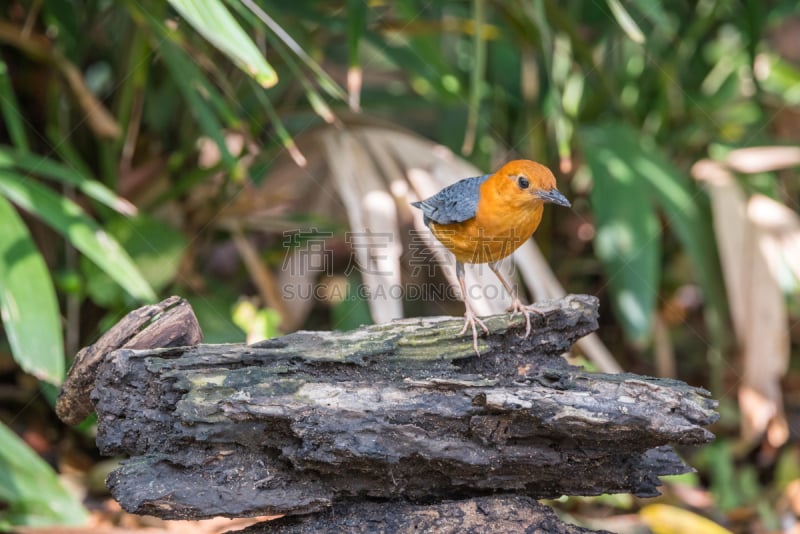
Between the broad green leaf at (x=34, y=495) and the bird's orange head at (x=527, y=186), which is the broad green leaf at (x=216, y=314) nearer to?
the broad green leaf at (x=34, y=495)

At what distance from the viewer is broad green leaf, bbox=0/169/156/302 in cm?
328

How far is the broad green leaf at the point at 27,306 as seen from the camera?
2893mm

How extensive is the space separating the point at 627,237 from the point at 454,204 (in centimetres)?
156

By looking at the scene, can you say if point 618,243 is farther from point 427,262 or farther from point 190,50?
point 190,50

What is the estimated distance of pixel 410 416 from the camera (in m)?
2.14

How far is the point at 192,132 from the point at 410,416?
299cm

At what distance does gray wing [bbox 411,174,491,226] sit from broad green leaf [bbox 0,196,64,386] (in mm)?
1480

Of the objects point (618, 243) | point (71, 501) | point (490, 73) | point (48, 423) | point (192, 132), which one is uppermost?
point (490, 73)

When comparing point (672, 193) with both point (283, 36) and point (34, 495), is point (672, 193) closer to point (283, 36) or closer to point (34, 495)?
point (283, 36)

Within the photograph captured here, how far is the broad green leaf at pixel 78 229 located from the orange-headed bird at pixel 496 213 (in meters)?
1.22

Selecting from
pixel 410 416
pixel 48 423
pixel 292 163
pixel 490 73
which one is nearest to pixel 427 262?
pixel 292 163

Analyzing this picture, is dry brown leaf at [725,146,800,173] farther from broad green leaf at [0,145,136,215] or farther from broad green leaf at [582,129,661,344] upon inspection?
broad green leaf at [0,145,136,215]

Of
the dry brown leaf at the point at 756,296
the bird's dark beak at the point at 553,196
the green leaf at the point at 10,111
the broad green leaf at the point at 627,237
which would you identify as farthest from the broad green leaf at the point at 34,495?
the dry brown leaf at the point at 756,296

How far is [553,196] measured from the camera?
282 centimetres
